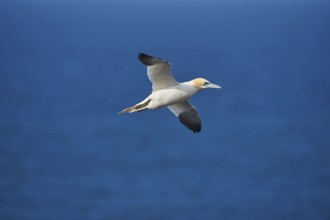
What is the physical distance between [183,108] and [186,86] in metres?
1.09

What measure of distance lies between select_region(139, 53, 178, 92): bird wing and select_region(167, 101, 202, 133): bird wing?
1.04 meters

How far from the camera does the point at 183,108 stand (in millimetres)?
Result: 13727

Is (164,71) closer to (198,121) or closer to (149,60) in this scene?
(149,60)

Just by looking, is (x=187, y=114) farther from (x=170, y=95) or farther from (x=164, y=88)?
(x=170, y=95)

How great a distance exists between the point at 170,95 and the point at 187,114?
135cm

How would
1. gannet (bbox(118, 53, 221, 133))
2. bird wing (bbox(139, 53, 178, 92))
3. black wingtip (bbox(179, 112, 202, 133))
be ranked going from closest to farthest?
bird wing (bbox(139, 53, 178, 92)) < gannet (bbox(118, 53, 221, 133)) < black wingtip (bbox(179, 112, 202, 133))

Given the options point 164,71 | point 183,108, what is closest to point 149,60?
point 164,71

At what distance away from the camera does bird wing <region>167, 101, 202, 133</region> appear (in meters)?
13.7

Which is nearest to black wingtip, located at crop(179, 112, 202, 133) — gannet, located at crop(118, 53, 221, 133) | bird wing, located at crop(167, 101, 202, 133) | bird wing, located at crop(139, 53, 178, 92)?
bird wing, located at crop(167, 101, 202, 133)

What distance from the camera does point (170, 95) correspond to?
1254 cm

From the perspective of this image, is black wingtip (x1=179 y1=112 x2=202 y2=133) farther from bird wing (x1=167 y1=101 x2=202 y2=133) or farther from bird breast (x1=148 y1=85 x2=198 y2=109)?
bird breast (x1=148 y1=85 x2=198 y2=109)

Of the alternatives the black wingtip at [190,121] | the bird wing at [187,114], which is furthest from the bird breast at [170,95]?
Result: the black wingtip at [190,121]

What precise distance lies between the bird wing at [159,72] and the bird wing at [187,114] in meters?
1.04

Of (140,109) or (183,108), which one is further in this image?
(183,108)
